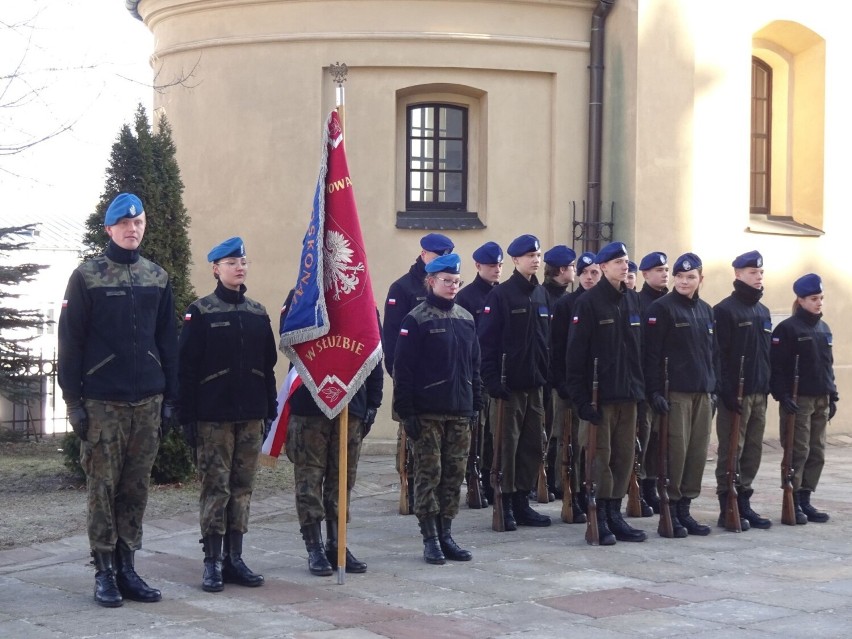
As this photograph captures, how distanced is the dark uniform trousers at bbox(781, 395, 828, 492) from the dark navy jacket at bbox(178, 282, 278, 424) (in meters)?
4.69

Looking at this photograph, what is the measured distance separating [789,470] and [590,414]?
7.06ft

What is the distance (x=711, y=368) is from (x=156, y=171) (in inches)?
212

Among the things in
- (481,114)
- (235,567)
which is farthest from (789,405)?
(481,114)

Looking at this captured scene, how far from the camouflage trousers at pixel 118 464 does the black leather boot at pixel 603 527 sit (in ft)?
11.2

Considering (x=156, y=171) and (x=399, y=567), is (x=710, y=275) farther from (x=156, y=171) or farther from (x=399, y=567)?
(x=399, y=567)

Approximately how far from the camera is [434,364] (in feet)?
28.5

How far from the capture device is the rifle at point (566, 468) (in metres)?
10.3

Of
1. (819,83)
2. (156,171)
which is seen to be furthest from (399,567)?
(819,83)

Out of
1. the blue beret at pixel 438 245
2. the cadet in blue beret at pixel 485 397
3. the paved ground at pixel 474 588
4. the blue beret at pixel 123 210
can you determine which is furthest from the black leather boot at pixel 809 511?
the blue beret at pixel 123 210

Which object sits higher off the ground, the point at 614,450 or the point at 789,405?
the point at 789,405

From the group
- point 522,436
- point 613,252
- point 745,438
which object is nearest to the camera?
point 613,252

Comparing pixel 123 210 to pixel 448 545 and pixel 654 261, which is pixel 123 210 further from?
pixel 654 261

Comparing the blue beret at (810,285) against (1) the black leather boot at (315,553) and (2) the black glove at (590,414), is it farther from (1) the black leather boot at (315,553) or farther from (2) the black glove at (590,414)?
(1) the black leather boot at (315,553)

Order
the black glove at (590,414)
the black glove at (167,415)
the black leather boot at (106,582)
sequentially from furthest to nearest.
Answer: the black glove at (590,414)
the black glove at (167,415)
the black leather boot at (106,582)
